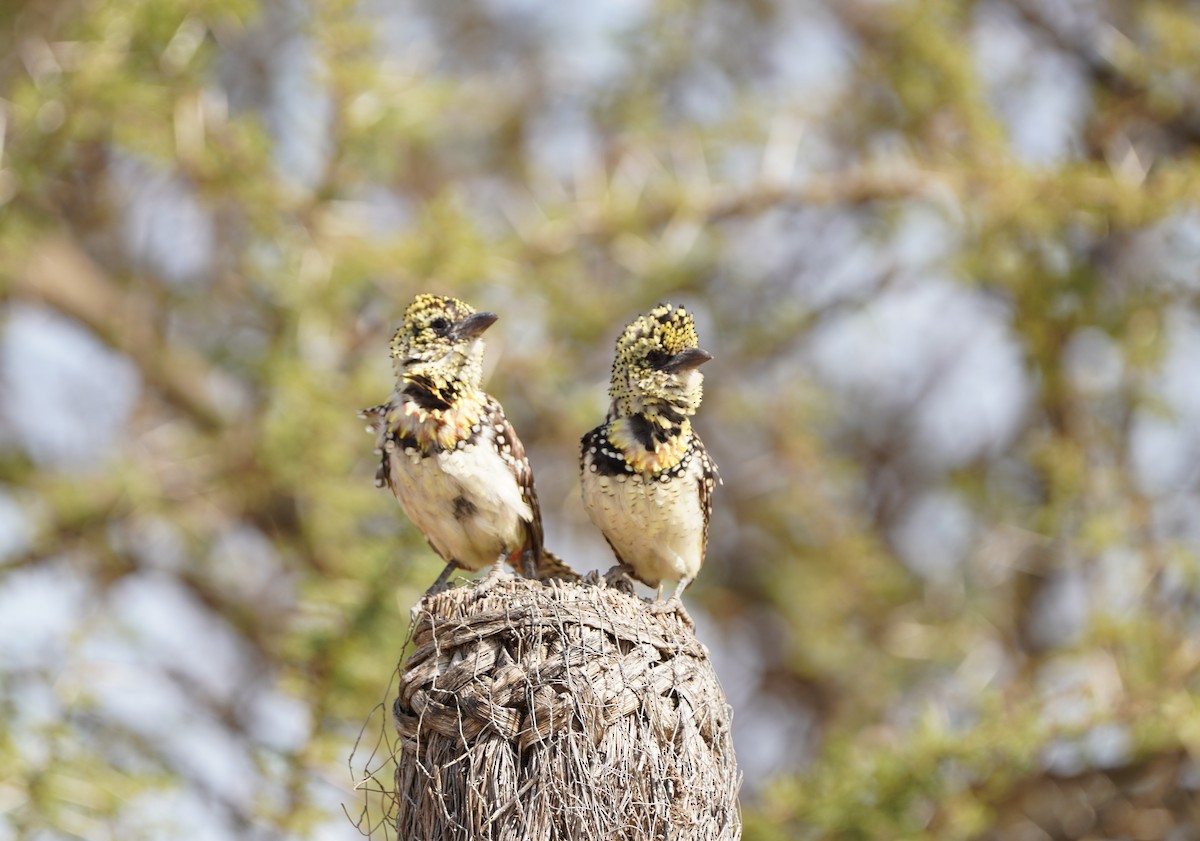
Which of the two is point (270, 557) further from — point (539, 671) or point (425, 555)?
point (539, 671)

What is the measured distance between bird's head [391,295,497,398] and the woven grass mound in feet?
3.19

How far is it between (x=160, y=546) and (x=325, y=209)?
2620 millimetres

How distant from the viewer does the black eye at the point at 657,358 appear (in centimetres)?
429

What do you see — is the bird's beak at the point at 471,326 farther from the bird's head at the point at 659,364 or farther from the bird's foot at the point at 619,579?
the bird's foot at the point at 619,579

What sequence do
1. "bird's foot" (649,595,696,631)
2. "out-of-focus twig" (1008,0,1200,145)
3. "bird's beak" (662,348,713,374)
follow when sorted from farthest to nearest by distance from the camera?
"out-of-focus twig" (1008,0,1200,145) → "bird's beak" (662,348,713,374) → "bird's foot" (649,595,696,631)

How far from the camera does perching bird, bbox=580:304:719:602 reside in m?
4.29

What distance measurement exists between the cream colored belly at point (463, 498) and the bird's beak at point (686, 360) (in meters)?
0.58

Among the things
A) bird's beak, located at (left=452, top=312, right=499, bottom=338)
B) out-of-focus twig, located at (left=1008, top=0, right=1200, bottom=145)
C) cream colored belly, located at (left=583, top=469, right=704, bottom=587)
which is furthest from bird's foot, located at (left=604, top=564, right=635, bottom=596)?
out-of-focus twig, located at (left=1008, top=0, right=1200, bottom=145)

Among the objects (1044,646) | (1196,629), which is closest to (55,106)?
(1196,629)

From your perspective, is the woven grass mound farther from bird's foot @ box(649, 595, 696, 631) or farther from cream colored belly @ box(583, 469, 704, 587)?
cream colored belly @ box(583, 469, 704, 587)

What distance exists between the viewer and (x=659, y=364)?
4301mm

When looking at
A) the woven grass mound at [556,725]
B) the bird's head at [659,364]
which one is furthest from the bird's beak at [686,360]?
the woven grass mound at [556,725]

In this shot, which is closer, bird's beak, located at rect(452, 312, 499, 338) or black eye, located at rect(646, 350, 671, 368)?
black eye, located at rect(646, 350, 671, 368)

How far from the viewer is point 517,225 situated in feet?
25.7
